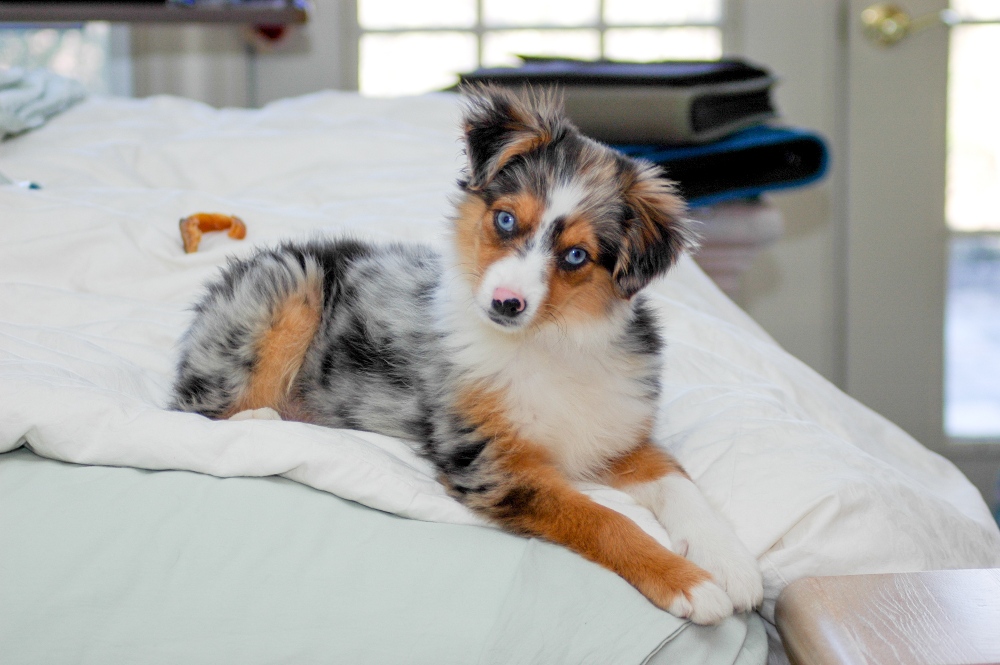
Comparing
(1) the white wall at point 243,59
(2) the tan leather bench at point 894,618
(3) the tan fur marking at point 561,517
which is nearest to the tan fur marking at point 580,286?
(3) the tan fur marking at point 561,517

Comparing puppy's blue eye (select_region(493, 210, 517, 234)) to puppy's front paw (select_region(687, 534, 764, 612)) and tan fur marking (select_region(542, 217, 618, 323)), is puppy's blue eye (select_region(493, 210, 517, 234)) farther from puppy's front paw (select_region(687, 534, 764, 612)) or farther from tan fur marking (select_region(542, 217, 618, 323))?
puppy's front paw (select_region(687, 534, 764, 612))

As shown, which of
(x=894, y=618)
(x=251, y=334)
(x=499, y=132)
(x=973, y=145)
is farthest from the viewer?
(x=973, y=145)

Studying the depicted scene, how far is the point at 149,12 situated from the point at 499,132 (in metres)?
2.26

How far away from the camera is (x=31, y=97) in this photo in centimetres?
282

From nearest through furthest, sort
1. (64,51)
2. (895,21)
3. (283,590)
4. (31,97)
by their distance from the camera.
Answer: (283,590)
(31,97)
(895,21)
(64,51)

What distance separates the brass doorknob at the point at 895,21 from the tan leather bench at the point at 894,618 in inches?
126

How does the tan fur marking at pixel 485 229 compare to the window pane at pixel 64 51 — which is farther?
the window pane at pixel 64 51

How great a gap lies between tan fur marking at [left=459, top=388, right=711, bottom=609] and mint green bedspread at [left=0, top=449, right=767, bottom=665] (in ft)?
0.12

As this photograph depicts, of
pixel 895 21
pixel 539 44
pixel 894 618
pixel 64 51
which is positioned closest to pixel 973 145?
pixel 895 21

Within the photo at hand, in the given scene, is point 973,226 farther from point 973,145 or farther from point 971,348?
point 971,348

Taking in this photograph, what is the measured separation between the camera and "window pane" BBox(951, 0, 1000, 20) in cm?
362

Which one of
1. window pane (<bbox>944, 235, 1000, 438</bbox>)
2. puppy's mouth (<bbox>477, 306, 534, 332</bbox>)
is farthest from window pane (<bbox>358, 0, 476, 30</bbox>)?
puppy's mouth (<bbox>477, 306, 534, 332</bbox>)

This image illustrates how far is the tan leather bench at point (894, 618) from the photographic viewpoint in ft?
2.67

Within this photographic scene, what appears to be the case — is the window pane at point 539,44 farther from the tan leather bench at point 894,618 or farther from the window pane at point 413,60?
the tan leather bench at point 894,618
